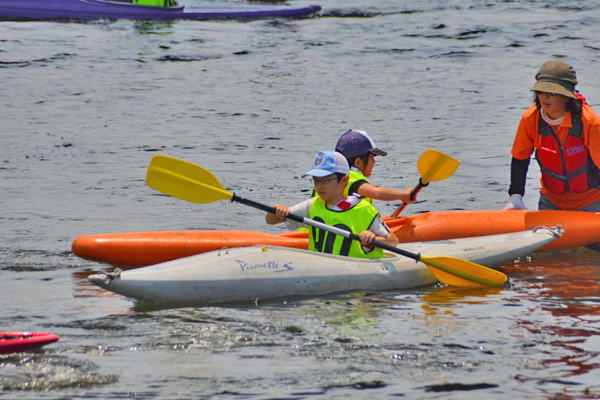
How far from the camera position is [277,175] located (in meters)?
8.62

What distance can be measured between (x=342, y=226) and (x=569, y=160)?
1.93 meters

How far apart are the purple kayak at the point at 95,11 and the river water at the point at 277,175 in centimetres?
36

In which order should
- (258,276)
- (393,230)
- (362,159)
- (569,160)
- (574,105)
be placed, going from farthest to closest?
(393,230), (569,160), (574,105), (362,159), (258,276)

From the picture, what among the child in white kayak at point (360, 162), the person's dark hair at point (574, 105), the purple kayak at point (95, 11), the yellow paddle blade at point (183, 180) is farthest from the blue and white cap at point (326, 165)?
the purple kayak at point (95, 11)

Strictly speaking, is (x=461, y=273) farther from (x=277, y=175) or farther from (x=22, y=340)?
(x=277, y=175)

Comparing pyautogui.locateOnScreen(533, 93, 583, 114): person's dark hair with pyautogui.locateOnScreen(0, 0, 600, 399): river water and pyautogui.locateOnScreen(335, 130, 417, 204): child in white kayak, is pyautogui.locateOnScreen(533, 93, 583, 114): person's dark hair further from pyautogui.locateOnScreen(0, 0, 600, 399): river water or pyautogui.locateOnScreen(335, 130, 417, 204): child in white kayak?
pyautogui.locateOnScreen(335, 130, 417, 204): child in white kayak

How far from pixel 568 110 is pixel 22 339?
391 cm

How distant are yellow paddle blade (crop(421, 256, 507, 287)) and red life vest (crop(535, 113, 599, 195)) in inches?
42.4

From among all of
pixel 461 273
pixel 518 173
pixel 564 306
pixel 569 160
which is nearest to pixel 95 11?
pixel 518 173

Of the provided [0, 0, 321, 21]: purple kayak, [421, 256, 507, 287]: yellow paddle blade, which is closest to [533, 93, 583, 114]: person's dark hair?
[421, 256, 507, 287]: yellow paddle blade

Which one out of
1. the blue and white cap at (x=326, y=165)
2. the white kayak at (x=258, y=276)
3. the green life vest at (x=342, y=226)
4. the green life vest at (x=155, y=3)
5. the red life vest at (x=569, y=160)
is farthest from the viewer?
the green life vest at (x=155, y=3)

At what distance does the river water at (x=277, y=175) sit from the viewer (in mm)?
3111

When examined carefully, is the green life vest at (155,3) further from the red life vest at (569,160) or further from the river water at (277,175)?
the red life vest at (569,160)

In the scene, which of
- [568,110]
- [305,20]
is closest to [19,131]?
[568,110]
